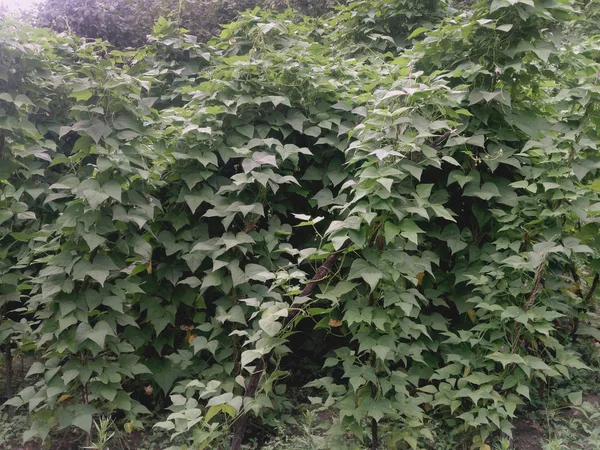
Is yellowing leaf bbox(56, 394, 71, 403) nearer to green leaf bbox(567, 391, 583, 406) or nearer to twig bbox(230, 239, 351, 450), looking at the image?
twig bbox(230, 239, 351, 450)

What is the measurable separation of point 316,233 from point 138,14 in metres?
4.80

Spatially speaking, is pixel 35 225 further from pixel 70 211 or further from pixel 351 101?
pixel 351 101

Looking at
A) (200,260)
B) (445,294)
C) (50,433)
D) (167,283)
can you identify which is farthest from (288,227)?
(50,433)

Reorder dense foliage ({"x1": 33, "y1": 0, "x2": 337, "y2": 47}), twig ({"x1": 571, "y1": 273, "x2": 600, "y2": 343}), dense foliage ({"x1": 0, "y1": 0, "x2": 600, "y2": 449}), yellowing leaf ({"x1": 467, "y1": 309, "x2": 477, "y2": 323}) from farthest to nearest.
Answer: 1. dense foliage ({"x1": 33, "y1": 0, "x2": 337, "y2": 47})
2. twig ({"x1": 571, "y1": 273, "x2": 600, "y2": 343})
3. yellowing leaf ({"x1": 467, "y1": 309, "x2": 477, "y2": 323})
4. dense foliage ({"x1": 0, "y1": 0, "x2": 600, "y2": 449})

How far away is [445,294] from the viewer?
2666mm

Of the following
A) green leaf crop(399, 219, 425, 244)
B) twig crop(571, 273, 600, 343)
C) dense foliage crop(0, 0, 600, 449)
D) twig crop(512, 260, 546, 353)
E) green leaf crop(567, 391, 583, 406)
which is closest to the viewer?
green leaf crop(399, 219, 425, 244)

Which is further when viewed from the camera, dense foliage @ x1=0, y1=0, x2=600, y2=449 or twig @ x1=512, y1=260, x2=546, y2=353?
twig @ x1=512, y1=260, x2=546, y2=353

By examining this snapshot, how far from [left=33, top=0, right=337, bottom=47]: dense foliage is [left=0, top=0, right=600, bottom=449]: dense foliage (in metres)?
2.98

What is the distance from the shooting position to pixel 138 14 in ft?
19.0

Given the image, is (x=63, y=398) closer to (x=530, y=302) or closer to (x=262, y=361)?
(x=262, y=361)

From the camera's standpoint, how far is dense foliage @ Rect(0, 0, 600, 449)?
6.88 ft

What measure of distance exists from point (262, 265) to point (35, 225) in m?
1.58

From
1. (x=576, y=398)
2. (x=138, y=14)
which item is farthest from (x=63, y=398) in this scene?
(x=138, y=14)

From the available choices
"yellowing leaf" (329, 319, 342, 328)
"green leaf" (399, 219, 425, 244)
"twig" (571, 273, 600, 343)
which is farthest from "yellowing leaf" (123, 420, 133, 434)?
"twig" (571, 273, 600, 343)
